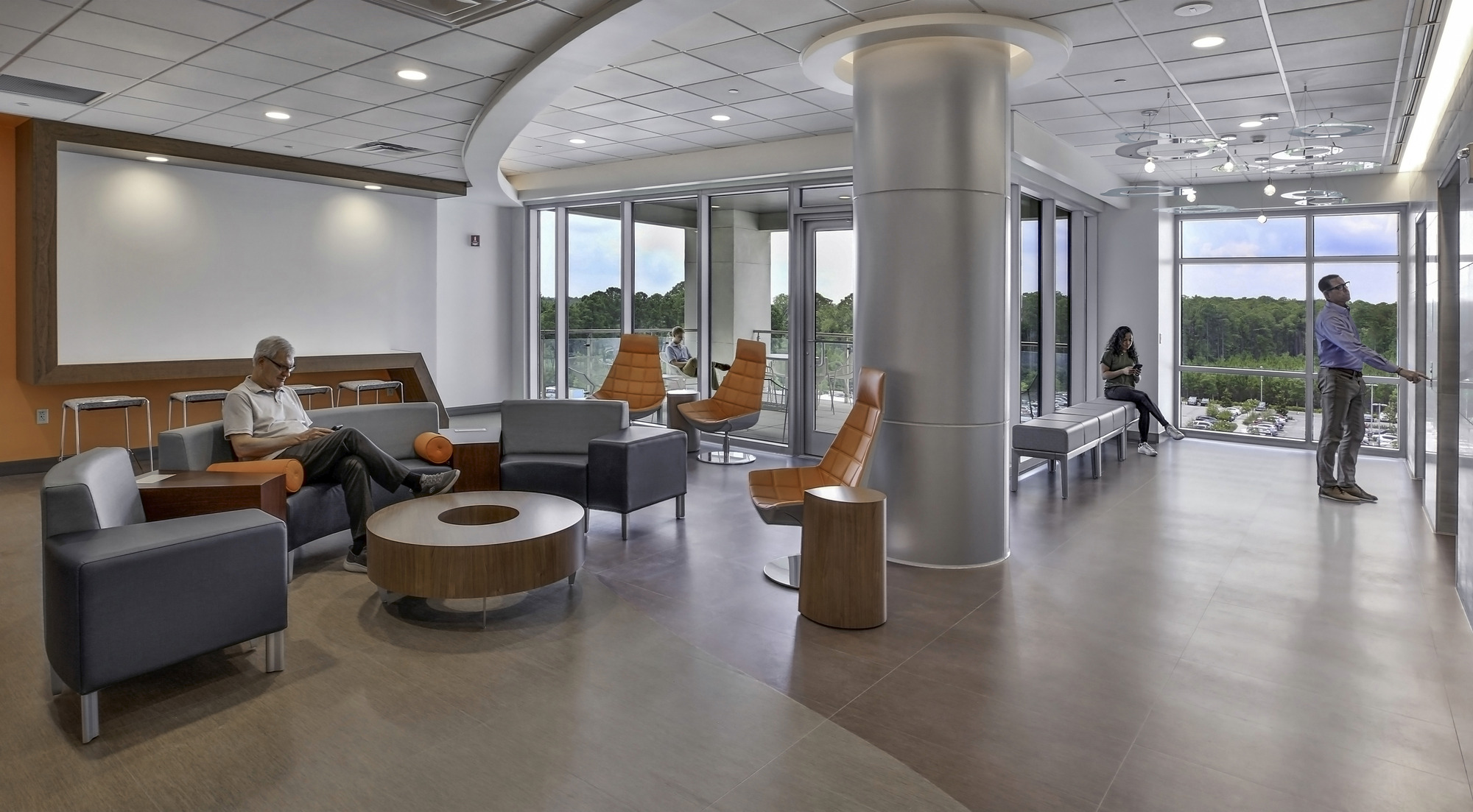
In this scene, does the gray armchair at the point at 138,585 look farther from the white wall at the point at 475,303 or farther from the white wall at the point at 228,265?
the white wall at the point at 475,303

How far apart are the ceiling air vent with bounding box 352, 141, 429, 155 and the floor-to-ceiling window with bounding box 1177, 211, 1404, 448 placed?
880 centimetres

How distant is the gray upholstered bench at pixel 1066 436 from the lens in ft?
23.0

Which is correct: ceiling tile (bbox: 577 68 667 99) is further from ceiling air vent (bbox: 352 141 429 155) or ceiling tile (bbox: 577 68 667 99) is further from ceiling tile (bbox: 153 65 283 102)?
ceiling air vent (bbox: 352 141 429 155)

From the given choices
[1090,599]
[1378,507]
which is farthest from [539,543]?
[1378,507]

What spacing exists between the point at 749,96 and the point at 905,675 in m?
4.65

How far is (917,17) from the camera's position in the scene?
4.75 meters

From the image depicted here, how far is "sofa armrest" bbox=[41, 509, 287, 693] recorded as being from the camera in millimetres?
2859

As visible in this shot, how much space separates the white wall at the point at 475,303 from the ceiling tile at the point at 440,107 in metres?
4.06

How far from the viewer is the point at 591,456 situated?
558 centimetres

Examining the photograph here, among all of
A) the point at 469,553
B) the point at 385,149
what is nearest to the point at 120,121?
the point at 385,149

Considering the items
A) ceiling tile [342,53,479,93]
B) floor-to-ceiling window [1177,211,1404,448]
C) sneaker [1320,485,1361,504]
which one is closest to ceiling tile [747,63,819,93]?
ceiling tile [342,53,479,93]

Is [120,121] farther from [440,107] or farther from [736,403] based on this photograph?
[736,403]

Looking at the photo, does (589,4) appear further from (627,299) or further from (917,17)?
(627,299)

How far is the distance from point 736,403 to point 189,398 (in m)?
4.99
